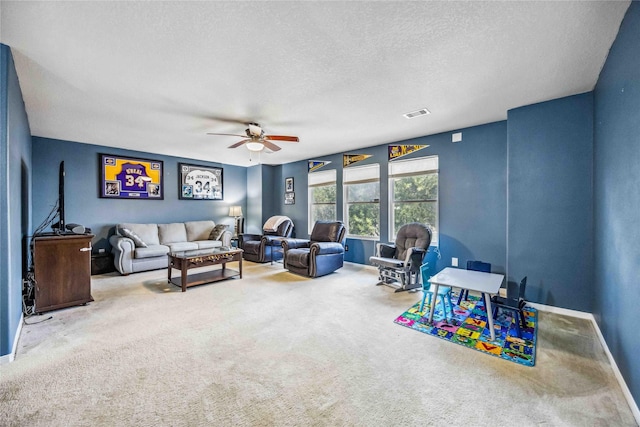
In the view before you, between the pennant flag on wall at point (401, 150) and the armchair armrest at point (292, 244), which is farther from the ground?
the pennant flag on wall at point (401, 150)

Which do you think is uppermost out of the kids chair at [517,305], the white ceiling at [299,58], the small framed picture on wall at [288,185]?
the white ceiling at [299,58]

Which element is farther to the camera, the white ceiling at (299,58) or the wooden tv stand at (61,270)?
the wooden tv stand at (61,270)

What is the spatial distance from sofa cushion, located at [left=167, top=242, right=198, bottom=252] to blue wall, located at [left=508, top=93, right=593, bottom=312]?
585 centimetres

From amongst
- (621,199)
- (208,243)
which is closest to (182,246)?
(208,243)

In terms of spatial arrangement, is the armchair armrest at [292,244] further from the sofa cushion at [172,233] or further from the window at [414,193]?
the sofa cushion at [172,233]

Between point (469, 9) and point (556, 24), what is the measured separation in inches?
29.2

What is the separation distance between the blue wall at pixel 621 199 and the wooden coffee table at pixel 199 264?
458cm

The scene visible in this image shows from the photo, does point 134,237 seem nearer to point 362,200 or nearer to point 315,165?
point 315,165

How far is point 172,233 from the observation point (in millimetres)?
6141

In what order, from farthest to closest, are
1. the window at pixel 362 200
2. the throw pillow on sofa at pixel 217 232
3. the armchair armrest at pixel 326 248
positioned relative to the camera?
1. the throw pillow on sofa at pixel 217 232
2. the window at pixel 362 200
3. the armchair armrest at pixel 326 248

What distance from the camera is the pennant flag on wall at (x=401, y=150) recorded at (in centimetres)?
490

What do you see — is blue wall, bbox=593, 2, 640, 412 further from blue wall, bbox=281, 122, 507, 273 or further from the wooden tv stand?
the wooden tv stand

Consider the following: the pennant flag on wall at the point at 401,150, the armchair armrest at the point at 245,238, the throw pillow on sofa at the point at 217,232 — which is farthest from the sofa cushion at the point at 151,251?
the pennant flag on wall at the point at 401,150

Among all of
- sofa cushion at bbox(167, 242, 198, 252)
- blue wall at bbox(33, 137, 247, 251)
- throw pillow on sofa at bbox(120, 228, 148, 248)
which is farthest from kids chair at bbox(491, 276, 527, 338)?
blue wall at bbox(33, 137, 247, 251)
